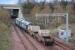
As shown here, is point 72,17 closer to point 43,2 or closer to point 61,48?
point 43,2

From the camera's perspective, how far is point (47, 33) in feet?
95.7

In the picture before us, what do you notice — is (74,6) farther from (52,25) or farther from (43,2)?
(52,25)

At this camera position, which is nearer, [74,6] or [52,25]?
[52,25]

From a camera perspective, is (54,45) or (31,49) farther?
(54,45)

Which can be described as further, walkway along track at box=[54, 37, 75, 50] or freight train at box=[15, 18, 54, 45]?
freight train at box=[15, 18, 54, 45]

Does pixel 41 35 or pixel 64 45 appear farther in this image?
pixel 41 35

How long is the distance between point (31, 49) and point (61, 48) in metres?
2.40

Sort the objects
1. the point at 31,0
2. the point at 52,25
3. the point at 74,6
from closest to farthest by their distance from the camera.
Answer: the point at 52,25, the point at 74,6, the point at 31,0

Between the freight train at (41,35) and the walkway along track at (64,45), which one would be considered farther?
the freight train at (41,35)

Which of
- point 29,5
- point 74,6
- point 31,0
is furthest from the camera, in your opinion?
point 31,0

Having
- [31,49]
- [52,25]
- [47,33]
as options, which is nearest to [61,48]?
[31,49]

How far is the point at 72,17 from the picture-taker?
140ft

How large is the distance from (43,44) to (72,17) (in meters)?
18.6

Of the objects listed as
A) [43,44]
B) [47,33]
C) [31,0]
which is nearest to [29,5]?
[31,0]
